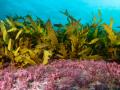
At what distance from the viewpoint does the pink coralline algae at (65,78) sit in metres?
5.34

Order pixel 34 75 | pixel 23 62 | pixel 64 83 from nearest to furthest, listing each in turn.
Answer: pixel 64 83 < pixel 34 75 < pixel 23 62

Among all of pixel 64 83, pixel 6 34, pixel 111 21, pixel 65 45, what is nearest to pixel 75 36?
pixel 65 45

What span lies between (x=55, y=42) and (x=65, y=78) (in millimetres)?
1811

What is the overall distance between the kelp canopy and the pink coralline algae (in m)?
0.82

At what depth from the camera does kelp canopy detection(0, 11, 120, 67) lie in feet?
23.3

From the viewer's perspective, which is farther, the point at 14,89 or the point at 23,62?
the point at 23,62

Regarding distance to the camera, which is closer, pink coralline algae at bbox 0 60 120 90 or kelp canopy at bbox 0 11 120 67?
pink coralline algae at bbox 0 60 120 90

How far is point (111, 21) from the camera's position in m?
7.55

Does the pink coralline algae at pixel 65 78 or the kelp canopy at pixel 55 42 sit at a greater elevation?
the kelp canopy at pixel 55 42

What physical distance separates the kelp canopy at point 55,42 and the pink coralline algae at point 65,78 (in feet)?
2.69

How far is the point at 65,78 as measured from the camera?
18.2 ft

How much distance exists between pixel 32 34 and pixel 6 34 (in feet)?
1.58

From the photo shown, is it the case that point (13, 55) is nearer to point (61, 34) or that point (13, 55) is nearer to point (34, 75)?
point (61, 34)

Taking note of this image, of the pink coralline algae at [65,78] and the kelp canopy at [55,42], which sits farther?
the kelp canopy at [55,42]
